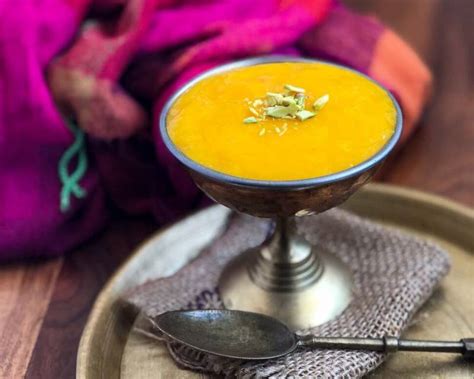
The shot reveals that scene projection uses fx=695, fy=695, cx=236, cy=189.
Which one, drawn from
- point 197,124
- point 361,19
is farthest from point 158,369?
point 361,19

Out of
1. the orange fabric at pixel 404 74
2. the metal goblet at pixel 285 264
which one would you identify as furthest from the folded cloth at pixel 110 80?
the metal goblet at pixel 285 264

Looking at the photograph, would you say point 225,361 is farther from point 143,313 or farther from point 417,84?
point 417,84

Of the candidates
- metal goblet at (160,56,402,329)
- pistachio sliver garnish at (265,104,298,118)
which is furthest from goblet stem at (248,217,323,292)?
pistachio sliver garnish at (265,104,298,118)

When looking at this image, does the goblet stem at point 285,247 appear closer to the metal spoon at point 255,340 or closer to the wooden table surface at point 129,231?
the metal spoon at point 255,340

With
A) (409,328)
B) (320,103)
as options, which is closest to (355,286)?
(409,328)

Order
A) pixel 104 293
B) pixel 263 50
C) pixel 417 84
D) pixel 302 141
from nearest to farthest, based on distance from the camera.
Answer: pixel 302 141
pixel 104 293
pixel 263 50
pixel 417 84

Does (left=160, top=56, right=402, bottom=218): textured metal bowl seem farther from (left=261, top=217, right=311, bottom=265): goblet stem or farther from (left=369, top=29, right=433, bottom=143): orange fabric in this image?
(left=369, top=29, right=433, bottom=143): orange fabric
